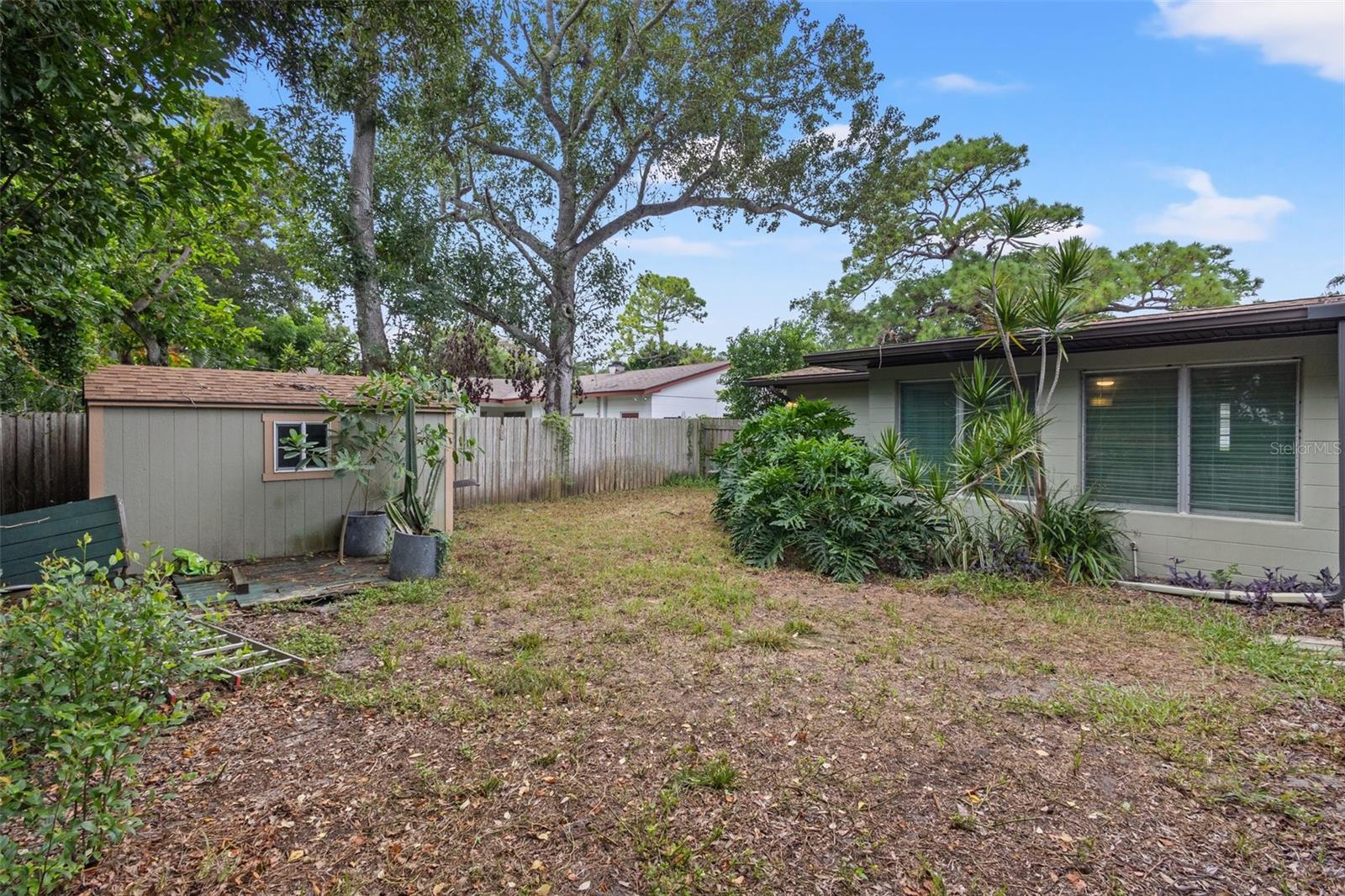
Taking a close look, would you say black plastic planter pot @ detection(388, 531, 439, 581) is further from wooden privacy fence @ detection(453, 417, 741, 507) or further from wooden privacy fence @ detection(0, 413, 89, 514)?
Result: wooden privacy fence @ detection(0, 413, 89, 514)

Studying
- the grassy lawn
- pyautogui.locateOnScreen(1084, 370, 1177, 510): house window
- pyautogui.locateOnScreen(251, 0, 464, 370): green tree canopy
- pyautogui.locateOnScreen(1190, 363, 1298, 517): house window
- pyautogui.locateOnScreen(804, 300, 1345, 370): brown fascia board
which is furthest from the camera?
pyautogui.locateOnScreen(251, 0, 464, 370): green tree canopy

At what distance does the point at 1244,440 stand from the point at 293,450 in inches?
360

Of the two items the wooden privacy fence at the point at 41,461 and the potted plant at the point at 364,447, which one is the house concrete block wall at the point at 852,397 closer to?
the potted plant at the point at 364,447

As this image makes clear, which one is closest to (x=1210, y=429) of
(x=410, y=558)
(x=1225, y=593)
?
(x=1225, y=593)

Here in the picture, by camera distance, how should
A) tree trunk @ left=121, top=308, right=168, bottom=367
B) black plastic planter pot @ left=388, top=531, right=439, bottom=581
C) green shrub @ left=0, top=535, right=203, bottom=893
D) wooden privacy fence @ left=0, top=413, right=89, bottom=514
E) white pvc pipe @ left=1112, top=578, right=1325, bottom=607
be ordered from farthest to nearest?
tree trunk @ left=121, top=308, right=168, bottom=367 → wooden privacy fence @ left=0, top=413, right=89, bottom=514 → black plastic planter pot @ left=388, top=531, right=439, bottom=581 → white pvc pipe @ left=1112, top=578, right=1325, bottom=607 → green shrub @ left=0, top=535, right=203, bottom=893

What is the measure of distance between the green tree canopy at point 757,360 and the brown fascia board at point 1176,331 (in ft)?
22.9

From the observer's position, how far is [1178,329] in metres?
5.11

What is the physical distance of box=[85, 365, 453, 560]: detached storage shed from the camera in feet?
18.1

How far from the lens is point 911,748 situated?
2.78 m

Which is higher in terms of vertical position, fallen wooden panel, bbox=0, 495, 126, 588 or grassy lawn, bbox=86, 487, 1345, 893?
fallen wooden panel, bbox=0, 495, 126, 588

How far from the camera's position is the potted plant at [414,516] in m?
5.65

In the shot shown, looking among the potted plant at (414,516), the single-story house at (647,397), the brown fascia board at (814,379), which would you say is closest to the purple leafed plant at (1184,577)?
the brown fascia board at (814,379)

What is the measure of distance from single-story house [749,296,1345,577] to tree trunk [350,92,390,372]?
8519 mm

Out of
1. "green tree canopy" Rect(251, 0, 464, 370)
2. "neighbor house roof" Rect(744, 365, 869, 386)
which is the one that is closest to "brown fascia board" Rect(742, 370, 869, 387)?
"neighbor house roof" Rect(744, 365, 869, 386)
